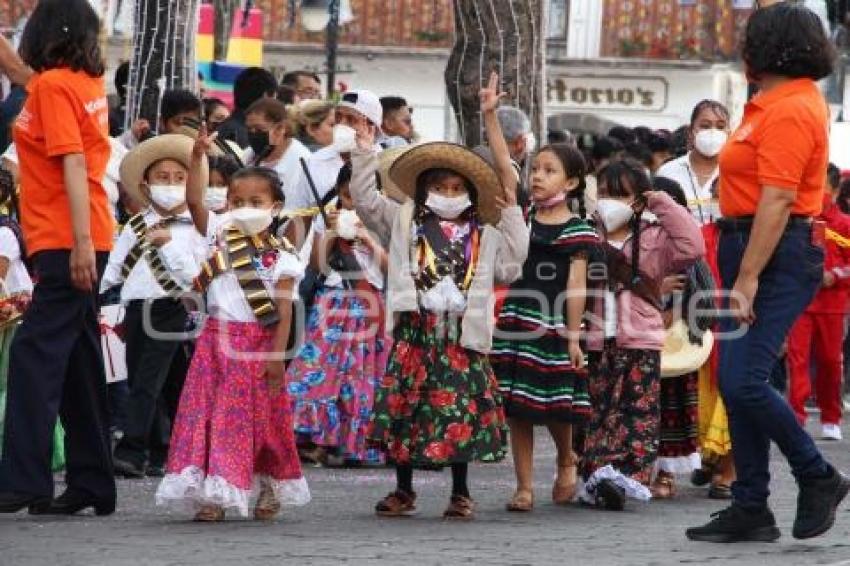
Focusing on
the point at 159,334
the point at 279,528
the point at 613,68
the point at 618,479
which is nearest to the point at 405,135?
the point at 159,334

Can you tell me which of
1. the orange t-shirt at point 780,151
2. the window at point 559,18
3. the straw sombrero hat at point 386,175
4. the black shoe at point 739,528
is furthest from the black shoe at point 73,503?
the window at point 559,18

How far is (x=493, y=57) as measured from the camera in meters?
17.4

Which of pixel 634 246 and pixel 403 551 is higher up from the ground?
pixel 634 246

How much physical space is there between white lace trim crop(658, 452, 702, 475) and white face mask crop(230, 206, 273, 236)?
2.49 m

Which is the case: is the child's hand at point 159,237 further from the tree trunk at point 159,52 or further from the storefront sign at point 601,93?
the storefront sign at point 601,93

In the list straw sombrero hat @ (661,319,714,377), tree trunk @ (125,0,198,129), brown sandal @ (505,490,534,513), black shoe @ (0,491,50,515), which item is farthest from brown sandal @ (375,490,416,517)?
tree trunk @ (125,0,198,129)

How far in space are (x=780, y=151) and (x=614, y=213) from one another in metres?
2.37

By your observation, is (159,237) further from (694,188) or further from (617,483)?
(694,188)

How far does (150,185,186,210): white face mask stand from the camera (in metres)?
12.2

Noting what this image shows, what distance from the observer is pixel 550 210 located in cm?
1162

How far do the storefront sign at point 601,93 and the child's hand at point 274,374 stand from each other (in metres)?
36.4

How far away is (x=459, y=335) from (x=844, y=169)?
1565cm

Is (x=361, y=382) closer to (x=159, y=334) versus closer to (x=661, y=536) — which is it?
(x=159, y=334)

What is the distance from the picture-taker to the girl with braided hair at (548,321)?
11445 mm
